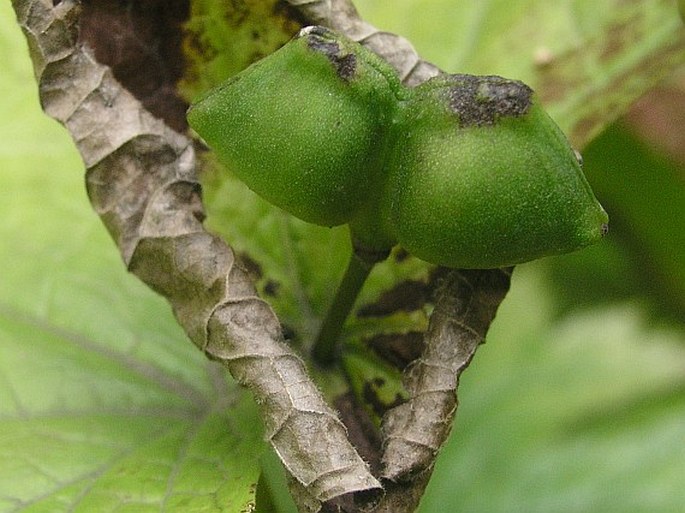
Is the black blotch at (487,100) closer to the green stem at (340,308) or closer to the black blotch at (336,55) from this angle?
the black blotch at (336,55)

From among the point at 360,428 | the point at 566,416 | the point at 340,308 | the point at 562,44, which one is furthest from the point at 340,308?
the point at 566,416

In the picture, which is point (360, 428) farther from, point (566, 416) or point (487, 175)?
point (566, 416)

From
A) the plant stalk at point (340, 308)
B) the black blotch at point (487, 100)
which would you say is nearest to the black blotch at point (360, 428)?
the plant stalk at point (340, 308)

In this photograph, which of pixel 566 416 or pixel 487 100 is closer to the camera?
pixel 487 100

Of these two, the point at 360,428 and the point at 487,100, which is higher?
the point at 487,100

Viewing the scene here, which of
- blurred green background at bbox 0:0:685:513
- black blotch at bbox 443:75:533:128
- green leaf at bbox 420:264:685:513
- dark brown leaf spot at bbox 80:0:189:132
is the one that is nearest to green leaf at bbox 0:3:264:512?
blurred green background at bbox 0:0:685:513

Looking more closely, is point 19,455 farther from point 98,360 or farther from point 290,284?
point 290,284
